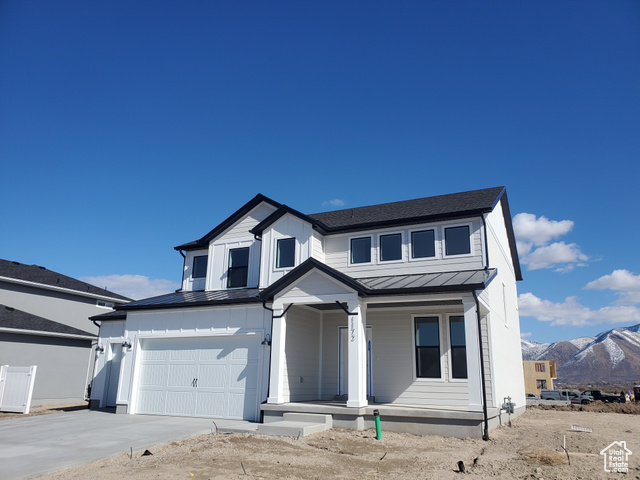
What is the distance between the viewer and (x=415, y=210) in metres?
16.8

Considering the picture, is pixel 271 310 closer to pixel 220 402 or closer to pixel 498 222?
pixel 220 402

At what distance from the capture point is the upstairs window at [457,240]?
15195mm

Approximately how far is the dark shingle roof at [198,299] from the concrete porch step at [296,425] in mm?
3726

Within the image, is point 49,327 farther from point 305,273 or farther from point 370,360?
point 370,360

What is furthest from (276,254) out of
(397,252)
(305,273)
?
(397,252)

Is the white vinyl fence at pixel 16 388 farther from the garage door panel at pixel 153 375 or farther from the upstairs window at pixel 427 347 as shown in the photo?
the upstairs window at pixel 427 347

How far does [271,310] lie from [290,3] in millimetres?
9586

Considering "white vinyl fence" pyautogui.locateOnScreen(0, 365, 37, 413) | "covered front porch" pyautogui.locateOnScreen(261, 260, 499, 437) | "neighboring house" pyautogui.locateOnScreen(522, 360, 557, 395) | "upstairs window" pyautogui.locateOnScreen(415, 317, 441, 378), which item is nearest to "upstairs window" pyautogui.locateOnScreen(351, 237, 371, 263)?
"covered front porch" pyautogui.locateOnScreen(261, 260, 499, 437)

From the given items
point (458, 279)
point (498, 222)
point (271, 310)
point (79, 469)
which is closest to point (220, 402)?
point (271, 310)

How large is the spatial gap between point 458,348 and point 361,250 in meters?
4.76

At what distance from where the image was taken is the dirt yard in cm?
777

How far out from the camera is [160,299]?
17625mm

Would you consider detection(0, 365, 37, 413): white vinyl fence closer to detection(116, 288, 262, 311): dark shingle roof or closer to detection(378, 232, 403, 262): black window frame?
detection(116, 288, 262, 311): dark shingle roof

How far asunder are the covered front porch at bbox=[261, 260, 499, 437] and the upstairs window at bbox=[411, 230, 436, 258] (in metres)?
1.88
